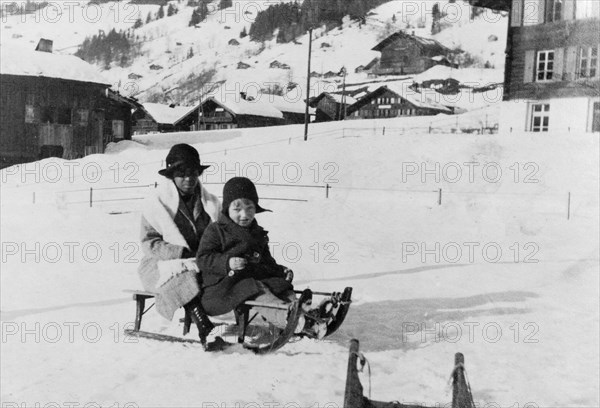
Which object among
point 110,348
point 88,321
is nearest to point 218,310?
point 110,348

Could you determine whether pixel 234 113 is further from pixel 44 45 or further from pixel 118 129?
pixel 44 45

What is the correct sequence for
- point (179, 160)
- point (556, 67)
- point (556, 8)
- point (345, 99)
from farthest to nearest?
point (556, 67) → point (556, 8) → point (345, 99) → point (179, 160)

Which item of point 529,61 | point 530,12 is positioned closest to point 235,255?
point 530,12

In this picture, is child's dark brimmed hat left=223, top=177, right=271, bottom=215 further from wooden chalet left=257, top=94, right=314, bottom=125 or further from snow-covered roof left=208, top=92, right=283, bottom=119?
wooden chalet left=257, top=94, right=314, bottom=125

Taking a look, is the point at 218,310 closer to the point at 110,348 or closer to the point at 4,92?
the point at 110,348

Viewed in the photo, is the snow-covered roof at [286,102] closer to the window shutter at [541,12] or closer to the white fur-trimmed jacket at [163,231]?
the white fur-trimmed jacket at [163,231]

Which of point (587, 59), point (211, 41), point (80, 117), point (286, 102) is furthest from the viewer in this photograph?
point (587, 59)

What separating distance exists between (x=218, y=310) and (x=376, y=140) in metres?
2.69

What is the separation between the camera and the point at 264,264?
341 cm

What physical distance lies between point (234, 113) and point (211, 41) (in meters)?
0.75

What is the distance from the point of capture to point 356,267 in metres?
4.81

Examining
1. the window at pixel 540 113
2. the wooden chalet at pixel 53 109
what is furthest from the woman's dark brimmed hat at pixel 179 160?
the window at pixel 540 113

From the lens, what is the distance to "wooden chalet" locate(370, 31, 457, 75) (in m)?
4.46

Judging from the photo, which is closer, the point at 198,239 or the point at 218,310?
the point at 218,310
